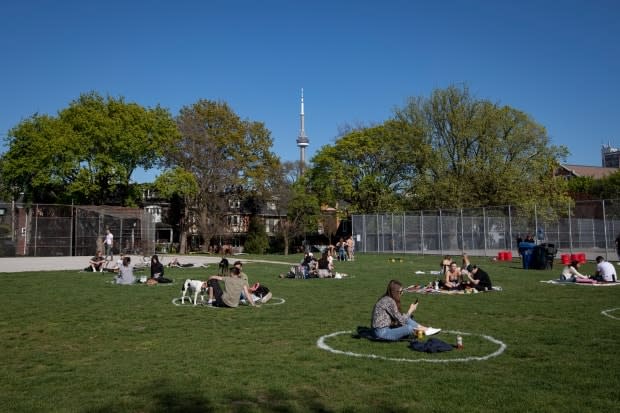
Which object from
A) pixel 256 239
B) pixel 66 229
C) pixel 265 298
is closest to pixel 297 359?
pixel 265 298

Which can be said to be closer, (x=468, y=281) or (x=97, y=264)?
(x=468, y=281)

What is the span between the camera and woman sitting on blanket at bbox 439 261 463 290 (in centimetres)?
1878

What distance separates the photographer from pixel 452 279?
19.4m

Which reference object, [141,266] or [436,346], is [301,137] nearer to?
[141,266]

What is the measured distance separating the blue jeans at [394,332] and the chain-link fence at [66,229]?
3759 centimetres

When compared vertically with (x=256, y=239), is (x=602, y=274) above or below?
below

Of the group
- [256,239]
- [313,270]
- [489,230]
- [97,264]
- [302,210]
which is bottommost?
[313,270]

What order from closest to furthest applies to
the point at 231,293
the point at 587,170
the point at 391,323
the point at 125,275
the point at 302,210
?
the point at 391,323 → the point at 231,293 → the point at 125,275 → the point at 302,210 → the point at 587,170

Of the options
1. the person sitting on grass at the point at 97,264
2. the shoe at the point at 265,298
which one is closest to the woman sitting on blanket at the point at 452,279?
the shoe at the point at 265,298

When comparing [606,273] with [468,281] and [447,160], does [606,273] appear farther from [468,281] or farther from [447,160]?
[447,160]

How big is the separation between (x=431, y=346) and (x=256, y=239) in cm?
5568

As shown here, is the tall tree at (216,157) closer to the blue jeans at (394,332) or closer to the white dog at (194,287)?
the white dog at (194,287)

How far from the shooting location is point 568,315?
1295cm

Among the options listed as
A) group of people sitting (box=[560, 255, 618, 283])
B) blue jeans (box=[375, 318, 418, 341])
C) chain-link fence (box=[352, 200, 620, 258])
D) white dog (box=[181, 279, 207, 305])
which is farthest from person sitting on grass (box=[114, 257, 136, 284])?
chain-link fence (box=[352, 200, 620, 258])
